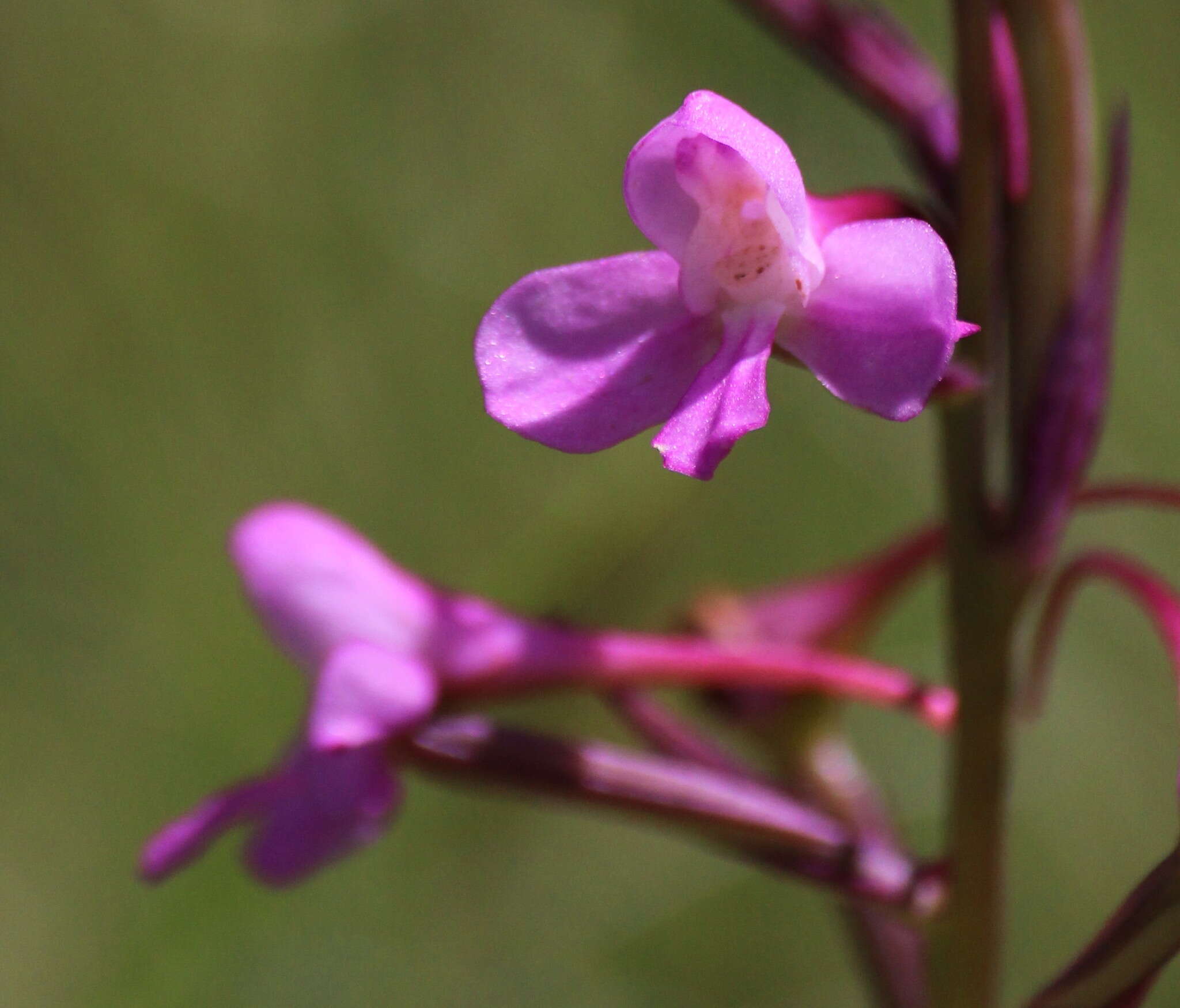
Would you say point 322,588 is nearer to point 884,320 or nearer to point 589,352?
point 589,352

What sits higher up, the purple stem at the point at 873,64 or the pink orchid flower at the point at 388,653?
the purple stem at the point at 873,64

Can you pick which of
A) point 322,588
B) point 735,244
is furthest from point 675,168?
point 322,588

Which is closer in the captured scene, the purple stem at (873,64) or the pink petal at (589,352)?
the pink petal at (589,352)

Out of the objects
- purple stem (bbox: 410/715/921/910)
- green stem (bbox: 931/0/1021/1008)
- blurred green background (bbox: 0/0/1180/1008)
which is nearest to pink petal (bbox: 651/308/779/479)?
green stem (bbox: 931/0/1021/1008)

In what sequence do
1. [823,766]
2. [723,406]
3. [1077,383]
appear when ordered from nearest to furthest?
[723,406], [1077,383], [823,766]

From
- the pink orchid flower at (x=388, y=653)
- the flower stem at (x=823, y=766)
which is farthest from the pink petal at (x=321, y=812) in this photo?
the flower stem at (x=823, y=766)

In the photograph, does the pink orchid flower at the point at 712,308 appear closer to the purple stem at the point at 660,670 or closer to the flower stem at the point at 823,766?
the purple stem at the point at 660,670

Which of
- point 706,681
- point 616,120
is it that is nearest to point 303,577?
point 706,681

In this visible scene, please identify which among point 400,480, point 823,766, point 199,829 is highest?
point 199,829
